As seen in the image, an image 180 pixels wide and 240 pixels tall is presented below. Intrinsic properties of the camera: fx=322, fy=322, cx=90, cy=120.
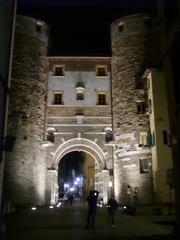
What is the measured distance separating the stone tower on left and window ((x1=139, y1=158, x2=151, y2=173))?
6.72 meters

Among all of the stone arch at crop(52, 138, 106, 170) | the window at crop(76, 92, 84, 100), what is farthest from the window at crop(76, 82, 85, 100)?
the stone arch at crop(52, 138, 106, 170)

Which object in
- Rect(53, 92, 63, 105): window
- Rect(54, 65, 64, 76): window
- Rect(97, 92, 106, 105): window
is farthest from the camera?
Rect(54, 65, 64, 76): window

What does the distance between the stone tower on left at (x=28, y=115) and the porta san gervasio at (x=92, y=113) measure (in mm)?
64

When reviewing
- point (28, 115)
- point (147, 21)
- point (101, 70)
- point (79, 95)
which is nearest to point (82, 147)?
point (79, 95)

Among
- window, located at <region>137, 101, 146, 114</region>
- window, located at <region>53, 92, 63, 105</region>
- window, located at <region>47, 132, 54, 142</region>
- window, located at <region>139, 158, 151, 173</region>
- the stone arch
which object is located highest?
window, located at <region>53, 92, 63, 105</region>

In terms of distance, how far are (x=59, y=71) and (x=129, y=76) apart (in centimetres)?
558

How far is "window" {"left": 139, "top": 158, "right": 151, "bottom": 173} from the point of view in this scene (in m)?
20.5

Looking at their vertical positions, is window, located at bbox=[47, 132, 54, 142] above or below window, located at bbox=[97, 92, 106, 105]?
below

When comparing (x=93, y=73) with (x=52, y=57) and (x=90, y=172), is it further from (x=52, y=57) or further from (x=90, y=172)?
(x=90, y=172)

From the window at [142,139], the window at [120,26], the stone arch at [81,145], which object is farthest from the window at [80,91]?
A: the window at [142,139]

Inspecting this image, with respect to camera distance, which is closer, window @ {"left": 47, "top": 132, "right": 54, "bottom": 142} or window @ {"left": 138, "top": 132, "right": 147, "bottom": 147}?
window @ {"left": 138, "top": 132, "right": 147, "bottom": 147}

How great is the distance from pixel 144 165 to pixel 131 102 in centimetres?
446

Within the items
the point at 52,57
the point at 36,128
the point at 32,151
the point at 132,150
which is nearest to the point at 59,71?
the point at 52,57

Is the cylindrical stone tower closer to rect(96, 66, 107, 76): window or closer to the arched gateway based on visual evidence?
rect(96, 66, 107, 76): window
